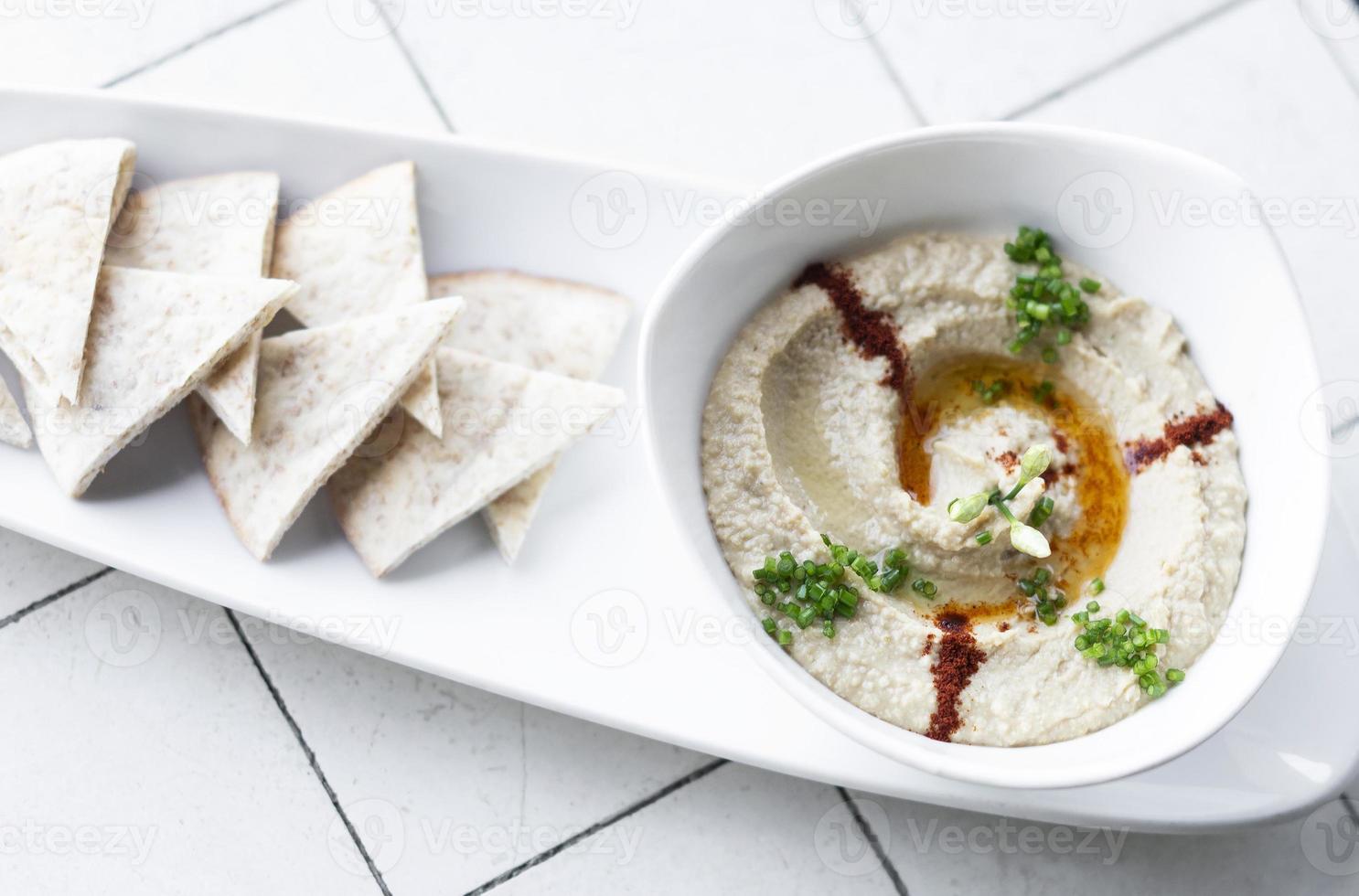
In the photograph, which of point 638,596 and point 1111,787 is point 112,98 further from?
point 1111,787

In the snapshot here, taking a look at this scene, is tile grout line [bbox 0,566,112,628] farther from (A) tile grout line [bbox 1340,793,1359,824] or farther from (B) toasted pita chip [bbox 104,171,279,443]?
(A) tile grout line [bbox 1340,793,1359,824]

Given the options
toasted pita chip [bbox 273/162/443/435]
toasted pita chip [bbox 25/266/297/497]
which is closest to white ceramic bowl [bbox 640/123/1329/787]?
toasted pita chip [bbox 273/162/443/435]

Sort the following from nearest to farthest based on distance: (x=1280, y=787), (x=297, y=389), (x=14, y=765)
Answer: (x=1280, y=787) → (x=297, y=389) → (x=14, y=765)

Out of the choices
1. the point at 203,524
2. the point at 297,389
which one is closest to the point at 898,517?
the point at 297,389

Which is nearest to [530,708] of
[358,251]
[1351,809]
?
[358,251]

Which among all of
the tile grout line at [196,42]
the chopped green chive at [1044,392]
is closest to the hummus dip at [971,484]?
the chopped green chive at [1044,392]

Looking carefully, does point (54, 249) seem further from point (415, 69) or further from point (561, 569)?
point (561, 569)
